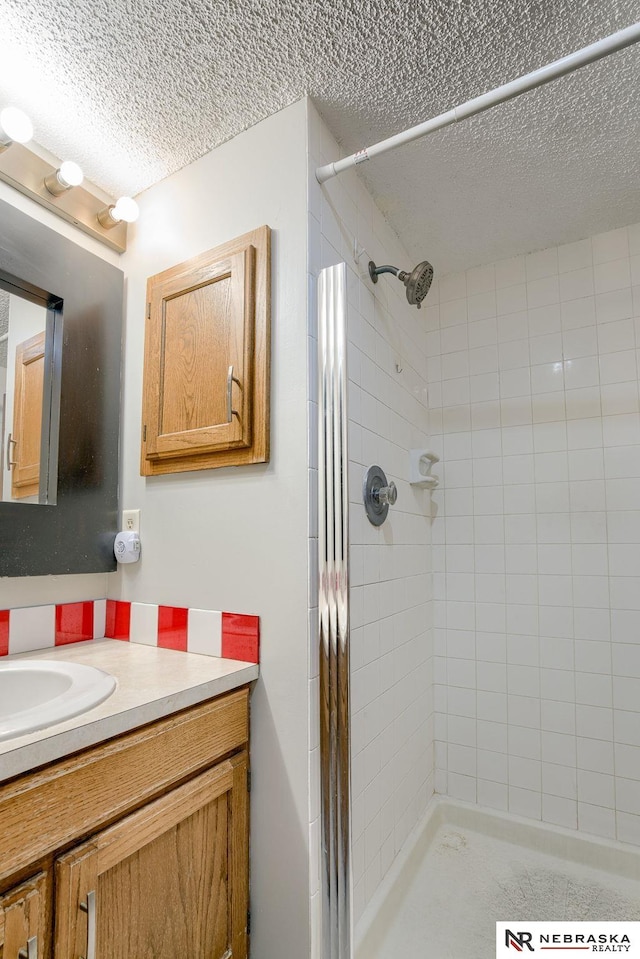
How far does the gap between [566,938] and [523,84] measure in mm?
2076


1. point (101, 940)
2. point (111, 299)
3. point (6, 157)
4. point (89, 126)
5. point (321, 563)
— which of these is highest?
point (89, 126)

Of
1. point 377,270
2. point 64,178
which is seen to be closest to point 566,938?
point 377,270

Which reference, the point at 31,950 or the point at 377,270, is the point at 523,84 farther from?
the point at 31,950

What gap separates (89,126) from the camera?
4.44ft

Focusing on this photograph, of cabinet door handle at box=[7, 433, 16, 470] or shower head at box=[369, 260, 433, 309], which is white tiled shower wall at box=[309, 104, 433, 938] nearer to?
shower head at box=[369, 260, 433, 309]

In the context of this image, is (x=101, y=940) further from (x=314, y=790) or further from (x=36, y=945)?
(x=314, y=790)

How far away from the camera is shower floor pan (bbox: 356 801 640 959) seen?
53.0 inches

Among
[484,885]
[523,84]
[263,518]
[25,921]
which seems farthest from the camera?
[484,885]

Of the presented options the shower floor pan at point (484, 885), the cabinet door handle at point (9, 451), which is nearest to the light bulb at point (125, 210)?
the cabinet door handle at point (9, 451)

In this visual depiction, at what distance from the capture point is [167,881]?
93cm

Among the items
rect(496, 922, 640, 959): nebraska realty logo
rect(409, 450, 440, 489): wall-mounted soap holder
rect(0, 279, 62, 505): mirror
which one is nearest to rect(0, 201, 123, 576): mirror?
rect(0, 279, 62, 505): mirror

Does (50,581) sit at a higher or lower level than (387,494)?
lower

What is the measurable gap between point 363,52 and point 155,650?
5.27 ft

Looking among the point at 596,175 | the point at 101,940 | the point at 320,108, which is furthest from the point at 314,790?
the point at 596,175
